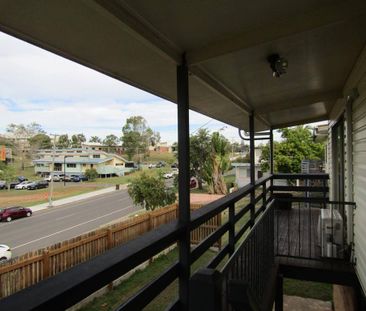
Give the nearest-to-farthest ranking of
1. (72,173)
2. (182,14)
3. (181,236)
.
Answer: (182,14)
(181,236)
(72,173)

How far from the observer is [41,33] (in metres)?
1.29

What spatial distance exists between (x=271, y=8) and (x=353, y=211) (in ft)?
8.50

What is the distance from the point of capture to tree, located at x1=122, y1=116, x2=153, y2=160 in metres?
20.3

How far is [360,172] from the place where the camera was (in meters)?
2.84

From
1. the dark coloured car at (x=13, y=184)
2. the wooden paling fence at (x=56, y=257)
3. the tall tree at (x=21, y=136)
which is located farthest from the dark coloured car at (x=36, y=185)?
the wooden paling fence at (x=56, y=257)

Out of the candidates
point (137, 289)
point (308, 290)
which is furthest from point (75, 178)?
point (308, 290)

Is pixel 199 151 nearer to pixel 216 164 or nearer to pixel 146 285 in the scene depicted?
pixel 216 164

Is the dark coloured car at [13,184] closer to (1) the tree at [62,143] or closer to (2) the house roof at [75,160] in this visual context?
(2) the house roof at [75,160]

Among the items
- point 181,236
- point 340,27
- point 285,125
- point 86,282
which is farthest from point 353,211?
point 285,125

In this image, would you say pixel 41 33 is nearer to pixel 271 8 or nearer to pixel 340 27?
pixel 271 8

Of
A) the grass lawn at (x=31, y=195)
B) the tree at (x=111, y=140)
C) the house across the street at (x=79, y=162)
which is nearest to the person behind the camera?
the grass lawn at (x=31, y=195)

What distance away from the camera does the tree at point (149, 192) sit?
1466 centimetres

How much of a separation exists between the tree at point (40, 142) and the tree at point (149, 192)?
20.9 feet

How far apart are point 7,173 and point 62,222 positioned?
8.05m
